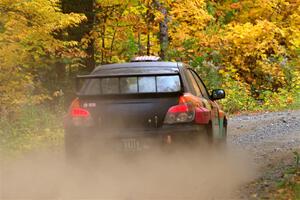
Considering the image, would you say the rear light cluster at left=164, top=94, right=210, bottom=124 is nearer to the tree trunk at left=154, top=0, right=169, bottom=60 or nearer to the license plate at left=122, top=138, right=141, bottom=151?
the license plate at left=122, top=138, right=141, bottom=151

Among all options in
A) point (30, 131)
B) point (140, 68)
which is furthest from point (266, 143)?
point (140, 68)

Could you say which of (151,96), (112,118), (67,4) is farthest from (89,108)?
(67,4)

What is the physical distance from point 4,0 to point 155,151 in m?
6.46

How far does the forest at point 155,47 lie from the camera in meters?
13.7

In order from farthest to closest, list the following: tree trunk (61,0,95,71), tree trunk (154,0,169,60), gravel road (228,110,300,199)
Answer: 1. tree trunk (154,0,169,60)
2. tree trunk (61,0,95,71)
3. gravel road (228,110,300,199)

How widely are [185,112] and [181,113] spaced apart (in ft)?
0.17

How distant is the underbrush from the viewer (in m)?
11.6

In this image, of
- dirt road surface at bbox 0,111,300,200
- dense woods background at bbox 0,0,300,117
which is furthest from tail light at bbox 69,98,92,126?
dense woods background at bbox 0,0,300,117

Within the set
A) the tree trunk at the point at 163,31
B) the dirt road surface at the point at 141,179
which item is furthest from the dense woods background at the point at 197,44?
the dirt road surface at the point at 141,179

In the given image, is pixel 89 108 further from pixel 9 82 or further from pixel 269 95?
pixel 269 95

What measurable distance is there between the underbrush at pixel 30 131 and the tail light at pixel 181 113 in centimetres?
438

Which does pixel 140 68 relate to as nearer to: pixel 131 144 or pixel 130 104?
pixel 130 104

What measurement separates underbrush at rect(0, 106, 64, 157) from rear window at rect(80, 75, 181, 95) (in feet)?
12.1

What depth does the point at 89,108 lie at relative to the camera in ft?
24.7
